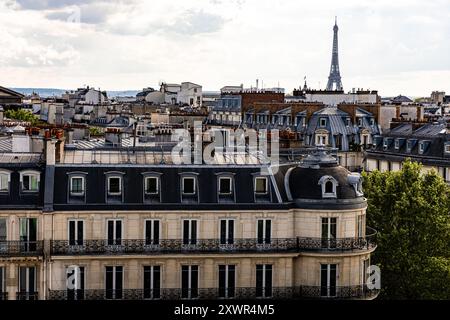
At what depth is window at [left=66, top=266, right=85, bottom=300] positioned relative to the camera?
84.8 feet

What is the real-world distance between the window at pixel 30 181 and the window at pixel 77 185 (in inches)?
39.2

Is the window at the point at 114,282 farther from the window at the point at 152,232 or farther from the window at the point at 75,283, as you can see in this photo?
the window at the point at 152,232

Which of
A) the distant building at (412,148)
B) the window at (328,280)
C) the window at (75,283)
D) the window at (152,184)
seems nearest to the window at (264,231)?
the window at (328,280)

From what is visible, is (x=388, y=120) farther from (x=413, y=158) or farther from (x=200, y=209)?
(x=200, y=209)

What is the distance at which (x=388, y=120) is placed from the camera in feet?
209

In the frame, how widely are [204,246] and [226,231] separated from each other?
0.80 meters

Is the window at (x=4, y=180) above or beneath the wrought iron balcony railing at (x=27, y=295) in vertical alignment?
above

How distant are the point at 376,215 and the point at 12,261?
47.7 feet

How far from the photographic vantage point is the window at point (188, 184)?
2688cm

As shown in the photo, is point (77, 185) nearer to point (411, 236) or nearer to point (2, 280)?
point (2, 280)

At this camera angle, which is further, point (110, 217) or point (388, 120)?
point (388, 120)

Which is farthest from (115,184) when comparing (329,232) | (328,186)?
(329,232)
